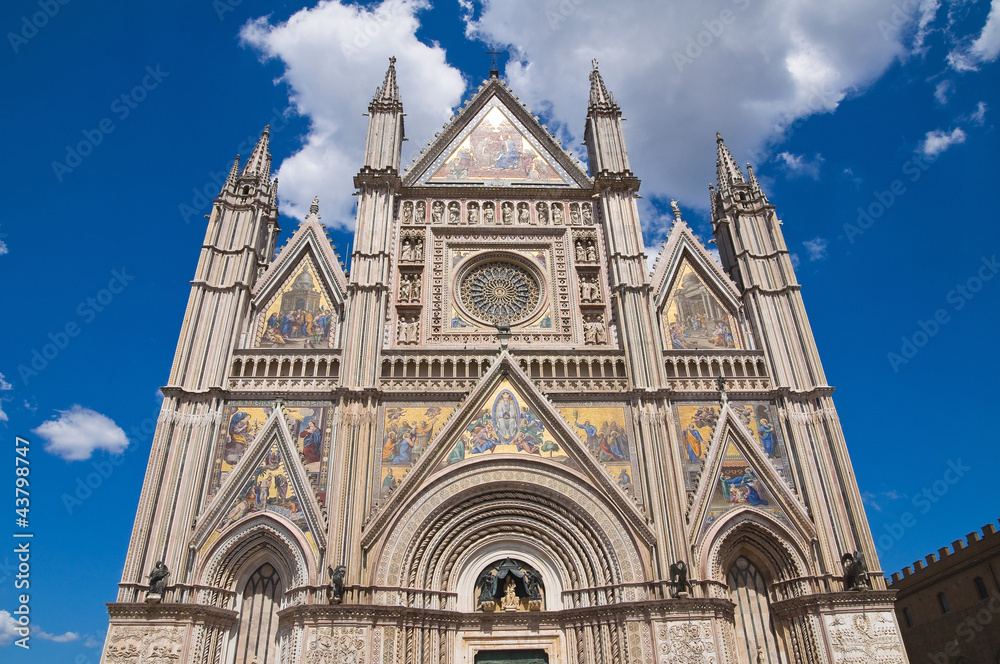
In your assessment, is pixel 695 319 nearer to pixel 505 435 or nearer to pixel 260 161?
pixel 505 435

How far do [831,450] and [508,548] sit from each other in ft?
30.4

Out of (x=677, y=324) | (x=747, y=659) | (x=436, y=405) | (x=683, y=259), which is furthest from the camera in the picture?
(x=683, y=259)

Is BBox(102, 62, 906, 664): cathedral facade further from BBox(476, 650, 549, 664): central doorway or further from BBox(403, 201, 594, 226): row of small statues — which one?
BBox(403, 201, 594, 226): row of small statues

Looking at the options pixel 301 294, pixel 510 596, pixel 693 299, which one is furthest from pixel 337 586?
pixel 693 299

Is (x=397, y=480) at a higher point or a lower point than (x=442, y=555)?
higher

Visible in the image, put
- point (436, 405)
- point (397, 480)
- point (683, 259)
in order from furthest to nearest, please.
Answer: point (683, 259) → point (436, 405) → point (397, 480)

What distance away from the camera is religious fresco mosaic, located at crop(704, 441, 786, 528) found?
1770cm

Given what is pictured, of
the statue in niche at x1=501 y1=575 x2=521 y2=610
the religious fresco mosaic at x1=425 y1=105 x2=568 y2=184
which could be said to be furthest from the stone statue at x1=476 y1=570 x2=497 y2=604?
the religious fresco mosaic at x1=425 y1=105 x2=568 y2=184

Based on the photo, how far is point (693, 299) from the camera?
70.6 feet

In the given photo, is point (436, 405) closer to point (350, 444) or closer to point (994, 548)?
point (350, 444)

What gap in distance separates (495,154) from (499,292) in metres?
5.97

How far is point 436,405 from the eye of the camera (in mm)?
19016

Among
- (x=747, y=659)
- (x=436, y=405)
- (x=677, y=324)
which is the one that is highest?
(x=677, y=324)

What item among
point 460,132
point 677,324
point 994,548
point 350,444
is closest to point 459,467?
point 350,444
